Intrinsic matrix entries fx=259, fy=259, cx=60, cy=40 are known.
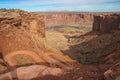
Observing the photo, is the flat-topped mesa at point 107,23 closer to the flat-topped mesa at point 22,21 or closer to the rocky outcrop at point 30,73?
the flat-topped mesa at point 22,21

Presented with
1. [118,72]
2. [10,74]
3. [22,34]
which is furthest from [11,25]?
[118,72]

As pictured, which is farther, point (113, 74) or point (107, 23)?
point (107, 23)

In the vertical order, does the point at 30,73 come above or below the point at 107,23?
above

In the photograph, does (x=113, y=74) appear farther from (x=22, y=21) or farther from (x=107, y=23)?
(x=107, y=23)

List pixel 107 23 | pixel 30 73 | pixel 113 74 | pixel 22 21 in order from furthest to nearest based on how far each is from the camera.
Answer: pixel 107 23
pixel 22 21
pixel 30 73
pixel 113 74

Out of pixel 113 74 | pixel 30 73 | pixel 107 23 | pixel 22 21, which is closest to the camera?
pixel 113 74

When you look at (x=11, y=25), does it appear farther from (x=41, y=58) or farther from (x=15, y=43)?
(x=41, y=58)

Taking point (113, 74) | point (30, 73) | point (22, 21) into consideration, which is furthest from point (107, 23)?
point (113, 74)
